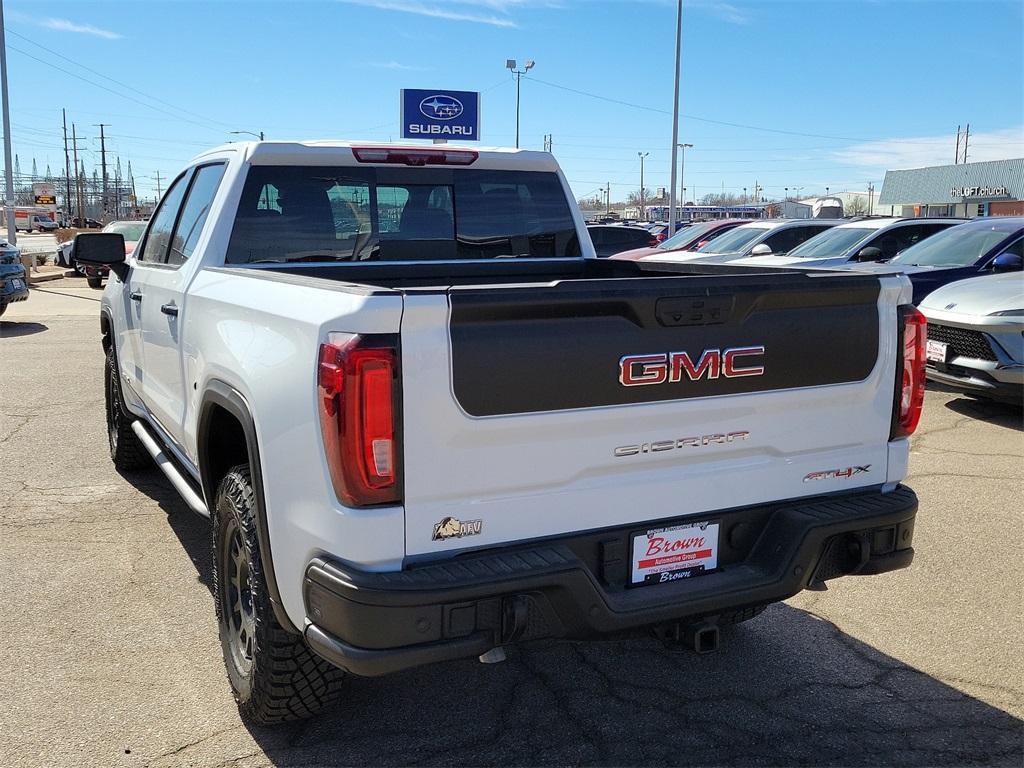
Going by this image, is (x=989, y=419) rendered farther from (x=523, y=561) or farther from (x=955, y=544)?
(x=523, y=561)

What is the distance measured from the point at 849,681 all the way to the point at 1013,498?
2.94 m

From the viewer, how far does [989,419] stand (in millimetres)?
8078

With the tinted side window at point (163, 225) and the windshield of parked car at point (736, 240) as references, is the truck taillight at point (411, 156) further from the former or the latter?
the windshield of parked car at point (736, 240)

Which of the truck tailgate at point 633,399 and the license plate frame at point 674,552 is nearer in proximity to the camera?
the truck tailgate at point 633,399

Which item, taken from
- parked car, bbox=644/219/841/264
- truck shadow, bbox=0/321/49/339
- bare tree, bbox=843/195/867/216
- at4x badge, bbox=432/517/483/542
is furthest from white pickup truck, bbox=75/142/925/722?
bare tree, bbox=843/195/867/216

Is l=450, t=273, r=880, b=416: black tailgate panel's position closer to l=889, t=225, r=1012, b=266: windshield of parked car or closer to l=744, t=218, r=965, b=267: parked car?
l=889, t=225, r=1012, b=266: windshield of parked car

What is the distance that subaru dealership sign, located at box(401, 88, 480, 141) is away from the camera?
26.3m

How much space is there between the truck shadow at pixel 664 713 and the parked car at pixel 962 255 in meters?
6.79

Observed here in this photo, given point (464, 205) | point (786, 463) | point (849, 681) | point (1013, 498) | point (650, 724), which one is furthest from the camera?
point (1013, 498)

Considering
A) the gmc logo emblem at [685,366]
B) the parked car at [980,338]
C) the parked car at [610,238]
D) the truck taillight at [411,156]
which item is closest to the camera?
the gmc logo emblem at [685,366]

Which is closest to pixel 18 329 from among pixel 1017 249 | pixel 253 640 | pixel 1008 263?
pixel 253 640

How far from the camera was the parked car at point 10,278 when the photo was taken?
1461 centimetres

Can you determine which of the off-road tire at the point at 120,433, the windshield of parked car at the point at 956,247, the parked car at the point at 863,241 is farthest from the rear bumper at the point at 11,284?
the windshield of parked car at the point at 956,247

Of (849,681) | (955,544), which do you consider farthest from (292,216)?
(955,544)
